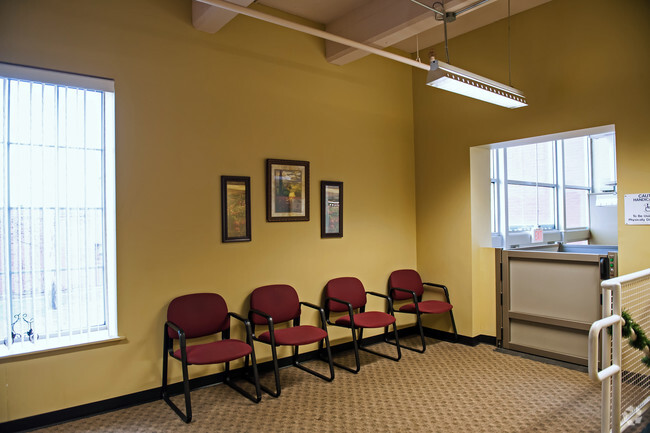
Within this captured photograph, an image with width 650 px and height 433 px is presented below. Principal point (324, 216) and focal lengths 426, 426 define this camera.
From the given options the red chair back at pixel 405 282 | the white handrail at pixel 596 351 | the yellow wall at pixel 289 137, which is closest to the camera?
the white handrail at pixel 596 351

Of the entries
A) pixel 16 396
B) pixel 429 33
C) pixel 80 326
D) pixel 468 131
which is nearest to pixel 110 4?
pixel 80 326

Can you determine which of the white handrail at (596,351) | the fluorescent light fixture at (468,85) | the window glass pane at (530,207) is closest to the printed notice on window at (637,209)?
the fluorescent light fixture at (468,85)

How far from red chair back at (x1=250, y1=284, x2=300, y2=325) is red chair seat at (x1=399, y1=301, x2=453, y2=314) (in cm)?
137

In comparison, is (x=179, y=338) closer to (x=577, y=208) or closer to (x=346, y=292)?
(x=346, y=292)

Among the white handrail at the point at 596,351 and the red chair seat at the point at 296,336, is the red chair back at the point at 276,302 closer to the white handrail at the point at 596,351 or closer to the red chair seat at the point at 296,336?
the red chair seat at the point at 296,336

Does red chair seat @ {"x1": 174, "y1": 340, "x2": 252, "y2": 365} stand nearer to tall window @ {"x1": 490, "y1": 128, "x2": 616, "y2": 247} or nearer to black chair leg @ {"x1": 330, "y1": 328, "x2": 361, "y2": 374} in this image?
black chair leg @ {"x1": 330, "y1": 328, "x2": 361, "y2": 374}

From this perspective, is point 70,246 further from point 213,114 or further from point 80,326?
point 213,114

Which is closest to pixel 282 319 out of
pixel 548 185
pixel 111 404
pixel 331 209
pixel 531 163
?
pixel 331 209

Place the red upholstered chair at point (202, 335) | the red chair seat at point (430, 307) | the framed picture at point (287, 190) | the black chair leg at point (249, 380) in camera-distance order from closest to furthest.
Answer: the red upholstered chair at point (202, 335)
the black chair leg at point (249, 380)
the framed picture at point (287, 190)
the red chair seat at point (430, 307)

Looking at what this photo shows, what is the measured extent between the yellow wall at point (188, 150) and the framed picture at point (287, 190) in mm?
79

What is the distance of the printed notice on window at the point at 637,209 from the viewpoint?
11.8 ft

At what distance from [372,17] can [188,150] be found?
2.06 m

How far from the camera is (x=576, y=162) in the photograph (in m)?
7.71

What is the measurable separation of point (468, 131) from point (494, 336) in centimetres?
236
